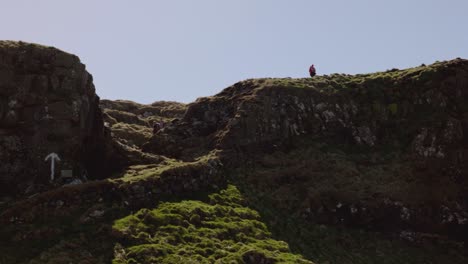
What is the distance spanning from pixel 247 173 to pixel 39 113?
62.4 feet

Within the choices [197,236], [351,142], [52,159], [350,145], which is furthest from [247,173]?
[52,159]

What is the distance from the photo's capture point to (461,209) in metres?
42.8

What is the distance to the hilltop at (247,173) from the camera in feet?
107

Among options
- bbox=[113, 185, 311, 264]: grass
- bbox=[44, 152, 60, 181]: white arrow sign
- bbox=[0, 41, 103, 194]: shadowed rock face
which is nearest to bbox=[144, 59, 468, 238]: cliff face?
bbox=[113, 185, 311, 264]: grass

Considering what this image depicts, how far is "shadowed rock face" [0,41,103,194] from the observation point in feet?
128

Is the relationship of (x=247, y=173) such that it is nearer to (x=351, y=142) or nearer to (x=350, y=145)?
(x=350, y=145)

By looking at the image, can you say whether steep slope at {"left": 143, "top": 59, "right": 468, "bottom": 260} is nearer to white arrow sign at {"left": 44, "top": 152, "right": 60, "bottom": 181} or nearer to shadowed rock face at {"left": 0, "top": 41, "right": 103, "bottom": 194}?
shadowed rock face at {"left": 0, "top": 41, "right": 103, "bottom": 194}

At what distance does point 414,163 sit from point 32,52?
116 ft

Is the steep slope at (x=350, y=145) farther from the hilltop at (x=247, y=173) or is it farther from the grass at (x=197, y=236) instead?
the grass at (x=197, y=236)

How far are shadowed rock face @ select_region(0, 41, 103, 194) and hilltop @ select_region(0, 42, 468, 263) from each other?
4.3 inches

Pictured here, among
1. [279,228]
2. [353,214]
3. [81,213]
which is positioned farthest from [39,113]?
[353,214]

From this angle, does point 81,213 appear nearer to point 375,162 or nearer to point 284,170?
point 284,170

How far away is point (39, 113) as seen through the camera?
1609 inches

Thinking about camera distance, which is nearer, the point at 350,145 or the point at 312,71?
the point at 350,145
